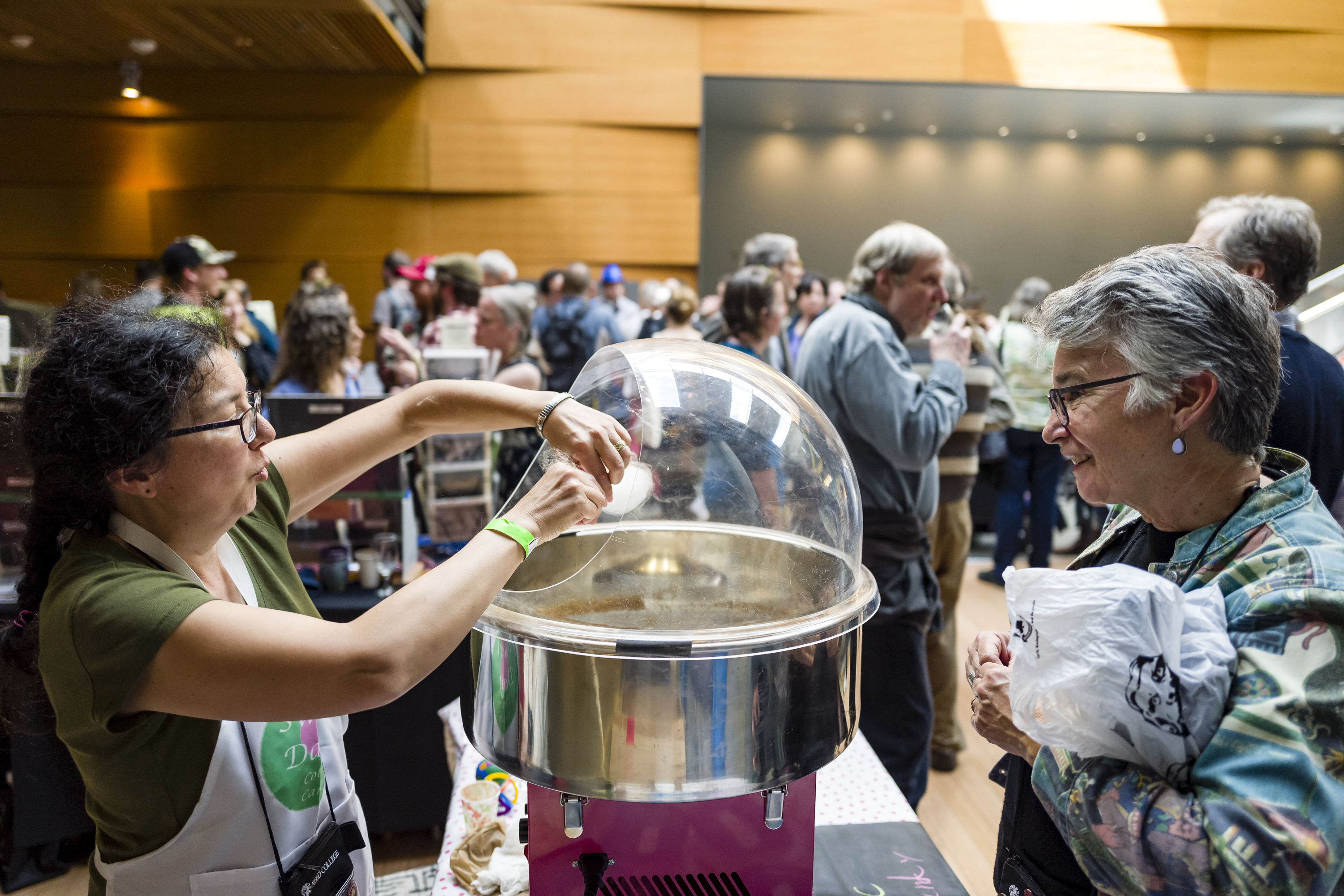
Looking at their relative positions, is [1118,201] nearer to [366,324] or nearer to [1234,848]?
[366,324]

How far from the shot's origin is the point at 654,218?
26.4 feet

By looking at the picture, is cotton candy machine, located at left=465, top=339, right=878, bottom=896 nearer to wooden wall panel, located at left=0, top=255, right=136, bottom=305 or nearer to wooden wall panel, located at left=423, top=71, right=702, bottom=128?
wooden wall panel, located at left=0, top=255, right=136, bottom=305

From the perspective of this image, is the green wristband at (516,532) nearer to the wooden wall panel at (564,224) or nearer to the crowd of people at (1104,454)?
the crowd of people at (1104,454)

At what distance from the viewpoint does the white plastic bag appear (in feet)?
2.76

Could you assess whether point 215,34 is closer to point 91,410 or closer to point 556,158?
point 556,158

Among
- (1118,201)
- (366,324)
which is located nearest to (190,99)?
(366,324)

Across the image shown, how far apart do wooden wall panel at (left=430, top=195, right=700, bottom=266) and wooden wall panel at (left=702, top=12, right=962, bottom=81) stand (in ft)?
4.34

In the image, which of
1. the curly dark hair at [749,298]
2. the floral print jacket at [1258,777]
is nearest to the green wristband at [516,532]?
the floral print jacket at [1258,777]

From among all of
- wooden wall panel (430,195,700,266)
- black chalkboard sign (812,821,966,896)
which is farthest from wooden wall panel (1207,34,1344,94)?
black chalkboard sign (812,821,966,896)

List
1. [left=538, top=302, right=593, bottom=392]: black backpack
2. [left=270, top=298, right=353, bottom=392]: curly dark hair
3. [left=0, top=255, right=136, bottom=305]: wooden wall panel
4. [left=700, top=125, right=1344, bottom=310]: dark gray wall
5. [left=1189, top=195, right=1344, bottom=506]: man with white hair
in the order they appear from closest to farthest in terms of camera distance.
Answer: [left=1189, top=195, right=1344, bottom=506]: man with white hair, [left=270, top=298, right=353, bottom=392]: curly dark hair, [left=538, top=302, right=593, bottom=392]: black backpack, [left=0, top=255, right=136, bottom=305]: wooden wall panel, [left=700, top=125, right=1344, bottom=310]: dark gray wall

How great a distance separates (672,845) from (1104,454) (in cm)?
75

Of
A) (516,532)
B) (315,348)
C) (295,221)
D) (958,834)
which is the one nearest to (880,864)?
(516,532)

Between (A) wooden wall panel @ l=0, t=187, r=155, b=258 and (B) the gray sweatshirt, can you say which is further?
(A) wooden wall panel @ l=0, t=187, r=155, b=258

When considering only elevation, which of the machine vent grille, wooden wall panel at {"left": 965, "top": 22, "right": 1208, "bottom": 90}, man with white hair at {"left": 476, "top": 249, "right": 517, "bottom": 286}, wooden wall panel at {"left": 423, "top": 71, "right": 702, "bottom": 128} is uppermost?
wooden wall panel at {"left": 965, "top": 22, "right": 1208, "bottom": 90}
